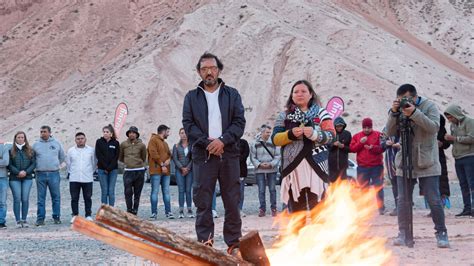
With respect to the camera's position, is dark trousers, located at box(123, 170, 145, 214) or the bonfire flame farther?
dark trousers, located at box(123, 170, 145, 214)

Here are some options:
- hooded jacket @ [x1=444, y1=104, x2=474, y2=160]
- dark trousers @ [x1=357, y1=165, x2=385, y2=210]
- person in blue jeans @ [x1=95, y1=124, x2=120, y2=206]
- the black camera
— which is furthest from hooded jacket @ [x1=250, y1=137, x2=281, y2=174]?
the black camera

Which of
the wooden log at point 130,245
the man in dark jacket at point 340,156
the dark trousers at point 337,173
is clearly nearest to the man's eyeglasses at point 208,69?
the wooden log at point 130,245

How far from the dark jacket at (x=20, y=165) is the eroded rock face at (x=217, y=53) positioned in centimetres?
2317

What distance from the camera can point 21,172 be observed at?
1295cm

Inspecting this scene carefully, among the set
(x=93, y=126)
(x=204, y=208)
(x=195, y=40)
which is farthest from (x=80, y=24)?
(x=204, y=208)

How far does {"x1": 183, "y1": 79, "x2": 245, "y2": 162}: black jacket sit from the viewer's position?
280 inches

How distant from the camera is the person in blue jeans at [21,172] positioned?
42.8ft

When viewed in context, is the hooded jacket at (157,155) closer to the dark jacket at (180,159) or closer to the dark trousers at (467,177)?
the dark jacket at (180,159)

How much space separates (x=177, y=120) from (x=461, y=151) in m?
26.5

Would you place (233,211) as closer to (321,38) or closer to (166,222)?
(166,222)

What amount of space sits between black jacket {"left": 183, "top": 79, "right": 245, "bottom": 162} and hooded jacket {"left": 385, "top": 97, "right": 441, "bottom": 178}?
230cm

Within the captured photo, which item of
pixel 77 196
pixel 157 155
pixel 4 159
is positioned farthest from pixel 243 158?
pixel 4 159

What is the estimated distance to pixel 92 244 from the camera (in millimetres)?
9969

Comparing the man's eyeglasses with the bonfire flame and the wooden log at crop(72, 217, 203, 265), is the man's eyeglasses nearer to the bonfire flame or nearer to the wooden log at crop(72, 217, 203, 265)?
the bonfire flame
